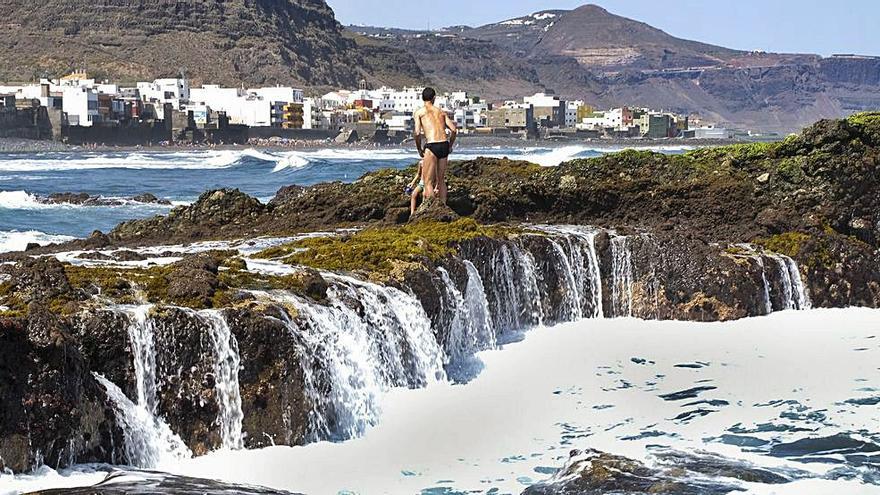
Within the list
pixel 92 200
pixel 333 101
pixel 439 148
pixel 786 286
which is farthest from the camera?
pixel 333 101

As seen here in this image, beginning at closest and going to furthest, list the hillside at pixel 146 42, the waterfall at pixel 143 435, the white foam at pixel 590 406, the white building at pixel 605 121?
the waterfall at pixel 143 435, the white foam at pixel 590 406, the hillside at pixel 146 42, the white building at pixel 605 121

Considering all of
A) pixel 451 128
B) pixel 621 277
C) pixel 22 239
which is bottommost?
pixel 22 239

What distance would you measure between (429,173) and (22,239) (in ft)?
35.4

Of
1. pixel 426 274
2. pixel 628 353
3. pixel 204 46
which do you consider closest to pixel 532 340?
pixel 628 353

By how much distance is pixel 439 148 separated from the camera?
13.6 m

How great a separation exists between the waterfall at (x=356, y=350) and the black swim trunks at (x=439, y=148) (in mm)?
3491

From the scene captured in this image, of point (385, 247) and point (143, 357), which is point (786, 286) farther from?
point (143, 357)

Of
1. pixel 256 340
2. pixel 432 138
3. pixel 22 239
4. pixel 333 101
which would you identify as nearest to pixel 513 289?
A: pixel 432 138

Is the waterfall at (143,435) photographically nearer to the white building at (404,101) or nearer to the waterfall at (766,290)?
the waterfall at (766,290)

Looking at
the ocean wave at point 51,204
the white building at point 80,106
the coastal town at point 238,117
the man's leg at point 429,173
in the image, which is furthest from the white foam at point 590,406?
the white building at point 80,106

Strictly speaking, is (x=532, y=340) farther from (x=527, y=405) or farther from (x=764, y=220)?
(x=764, y=220)

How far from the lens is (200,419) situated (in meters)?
8.13

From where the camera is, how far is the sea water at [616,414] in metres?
7.89

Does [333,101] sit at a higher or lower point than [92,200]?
higher
